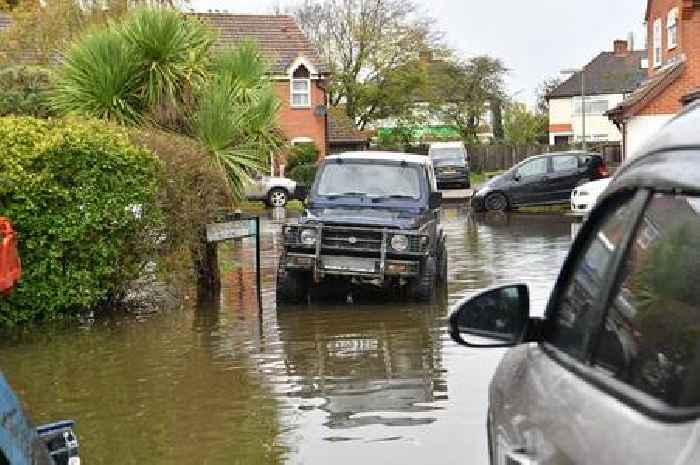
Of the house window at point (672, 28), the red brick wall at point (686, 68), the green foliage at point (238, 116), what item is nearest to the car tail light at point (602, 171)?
the red brick wall at point (686, 68)

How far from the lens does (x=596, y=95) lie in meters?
74.6

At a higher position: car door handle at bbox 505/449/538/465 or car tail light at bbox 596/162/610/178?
car tail light at bbox 596/162/610/178

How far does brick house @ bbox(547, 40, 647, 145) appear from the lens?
243 ft

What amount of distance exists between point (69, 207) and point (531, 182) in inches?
807

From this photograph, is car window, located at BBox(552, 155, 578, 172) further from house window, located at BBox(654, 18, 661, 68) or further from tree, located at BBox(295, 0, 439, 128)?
tree, located at BBox(295, 0, 439, 128)

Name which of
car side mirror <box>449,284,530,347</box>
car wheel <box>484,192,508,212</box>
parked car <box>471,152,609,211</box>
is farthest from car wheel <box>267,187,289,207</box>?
car side mirror <box>449,284,530,347</box>

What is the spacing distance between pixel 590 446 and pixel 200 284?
40.4 feet

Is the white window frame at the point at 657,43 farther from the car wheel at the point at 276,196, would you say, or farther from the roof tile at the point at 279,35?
the roof tile at the point at 279,35

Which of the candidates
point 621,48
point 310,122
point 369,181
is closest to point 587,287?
point 369,181

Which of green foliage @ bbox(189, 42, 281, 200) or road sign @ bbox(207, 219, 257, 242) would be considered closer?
road sign @ bbox(207, 219, 257, 242)

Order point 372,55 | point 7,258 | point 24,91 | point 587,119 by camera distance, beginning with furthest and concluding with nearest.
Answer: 1. point 587,119
2. point 372,55
3. point 24,91
4. point 7,258

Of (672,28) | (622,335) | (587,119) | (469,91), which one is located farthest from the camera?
(587,119)

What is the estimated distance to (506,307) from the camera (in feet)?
10.6

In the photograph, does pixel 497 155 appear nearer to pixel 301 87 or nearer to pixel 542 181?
pixel 301 87
